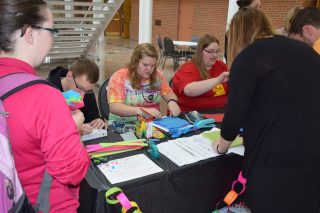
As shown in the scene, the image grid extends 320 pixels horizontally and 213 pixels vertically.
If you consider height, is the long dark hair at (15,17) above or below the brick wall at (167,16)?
below

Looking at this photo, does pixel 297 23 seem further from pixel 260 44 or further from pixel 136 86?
pixel 136 86

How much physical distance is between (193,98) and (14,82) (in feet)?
5.76

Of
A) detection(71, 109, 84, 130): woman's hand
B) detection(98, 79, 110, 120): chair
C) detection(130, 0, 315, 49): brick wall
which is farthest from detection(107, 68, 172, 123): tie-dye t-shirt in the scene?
detection(130, 0, 315, 49): brick wall

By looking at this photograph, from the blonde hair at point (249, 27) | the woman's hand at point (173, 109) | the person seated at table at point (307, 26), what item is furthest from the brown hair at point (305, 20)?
the woman's hand at point (173, 109)

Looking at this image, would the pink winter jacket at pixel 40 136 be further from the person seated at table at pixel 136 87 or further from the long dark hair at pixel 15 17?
the person seated at table at pixel 136 87

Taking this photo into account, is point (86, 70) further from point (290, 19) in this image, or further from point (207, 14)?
point (207, 14)

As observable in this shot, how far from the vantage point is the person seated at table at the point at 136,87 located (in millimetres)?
2180

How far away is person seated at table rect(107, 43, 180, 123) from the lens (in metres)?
2.18

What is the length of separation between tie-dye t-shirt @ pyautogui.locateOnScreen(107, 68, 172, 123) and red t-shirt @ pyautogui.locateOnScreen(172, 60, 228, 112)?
0.68 ft

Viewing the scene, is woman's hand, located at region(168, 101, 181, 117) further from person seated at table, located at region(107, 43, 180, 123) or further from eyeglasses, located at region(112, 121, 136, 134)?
eyeglasses, located at region(112, 121, 136, 134)

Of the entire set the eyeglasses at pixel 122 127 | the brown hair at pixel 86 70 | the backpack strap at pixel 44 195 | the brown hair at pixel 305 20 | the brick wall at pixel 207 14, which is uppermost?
the brick wall at pixel 207 14

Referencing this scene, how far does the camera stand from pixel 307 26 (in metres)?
1.77

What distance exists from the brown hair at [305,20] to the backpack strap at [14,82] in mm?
1566

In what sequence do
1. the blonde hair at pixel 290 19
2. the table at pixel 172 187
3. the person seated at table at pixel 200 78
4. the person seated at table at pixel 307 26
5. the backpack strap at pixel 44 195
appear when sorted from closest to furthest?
the backpack strap at pixel 44 195 < the table at pixel 172 187 < the person seated at table at pixel 307 26 < the blonde hair at pixel 290 19 < the person seated at table at pixel 200 78
